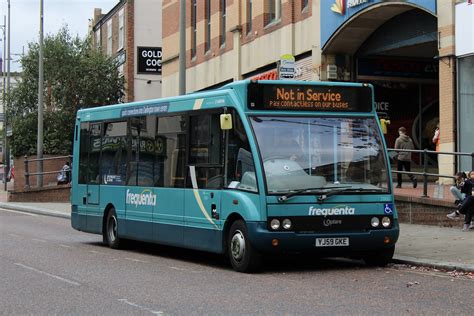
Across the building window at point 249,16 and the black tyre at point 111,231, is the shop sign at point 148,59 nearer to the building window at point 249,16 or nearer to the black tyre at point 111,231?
the building window at point 249,16

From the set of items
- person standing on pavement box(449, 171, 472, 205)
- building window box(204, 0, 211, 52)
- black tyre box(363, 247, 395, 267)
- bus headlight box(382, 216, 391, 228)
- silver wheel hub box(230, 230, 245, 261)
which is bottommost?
black tyre box(363, 247, 395, 267)

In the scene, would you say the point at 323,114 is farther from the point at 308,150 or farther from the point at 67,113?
the point at 67,113

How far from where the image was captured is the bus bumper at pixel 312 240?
10414mm

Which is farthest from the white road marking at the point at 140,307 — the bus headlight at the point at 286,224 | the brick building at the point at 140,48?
the brick building at the point at 140,48

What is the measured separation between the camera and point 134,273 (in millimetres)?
11008

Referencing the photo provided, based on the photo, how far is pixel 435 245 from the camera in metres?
13.2

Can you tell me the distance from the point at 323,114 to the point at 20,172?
30924 mm

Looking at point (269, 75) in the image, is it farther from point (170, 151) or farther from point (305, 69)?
point (170, 151)

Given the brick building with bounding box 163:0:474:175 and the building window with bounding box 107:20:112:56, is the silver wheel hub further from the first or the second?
the building window with bounding box 107:20:112:56

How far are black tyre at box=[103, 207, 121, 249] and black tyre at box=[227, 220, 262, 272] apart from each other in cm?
440

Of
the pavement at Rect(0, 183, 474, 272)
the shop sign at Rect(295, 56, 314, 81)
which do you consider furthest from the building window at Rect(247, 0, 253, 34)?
the pavement at Rect(0, 183, 474, 272)

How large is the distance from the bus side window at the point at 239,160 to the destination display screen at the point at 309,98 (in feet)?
1.31

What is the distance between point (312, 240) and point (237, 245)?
1.11m

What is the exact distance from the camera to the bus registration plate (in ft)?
35.0
